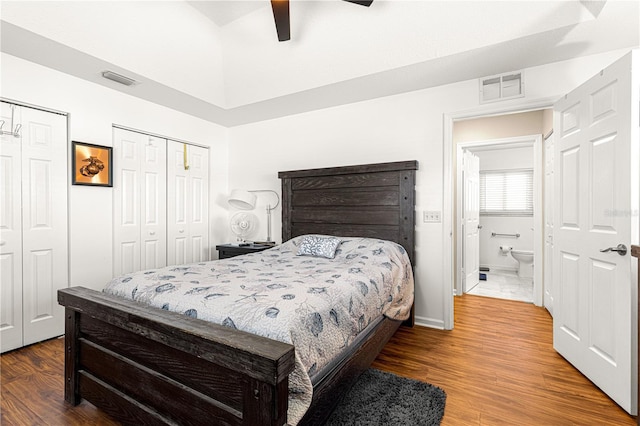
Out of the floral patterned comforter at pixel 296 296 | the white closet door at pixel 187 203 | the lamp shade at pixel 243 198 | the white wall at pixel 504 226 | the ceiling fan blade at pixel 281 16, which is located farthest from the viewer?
the white wall at pixel 504 226

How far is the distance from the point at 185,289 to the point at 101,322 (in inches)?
17.7

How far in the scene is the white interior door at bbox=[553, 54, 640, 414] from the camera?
69.9 inches

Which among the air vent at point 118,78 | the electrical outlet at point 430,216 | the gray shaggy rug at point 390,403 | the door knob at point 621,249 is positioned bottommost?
the gray shaggy rug at point 390,403

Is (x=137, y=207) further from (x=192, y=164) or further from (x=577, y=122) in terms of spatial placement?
(x=577, y=122)

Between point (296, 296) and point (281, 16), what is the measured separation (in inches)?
77.1

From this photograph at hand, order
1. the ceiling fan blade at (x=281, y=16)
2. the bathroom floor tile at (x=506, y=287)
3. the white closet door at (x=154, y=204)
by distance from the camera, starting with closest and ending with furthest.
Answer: the ceiling fan blade at (x=281, y=16) < the white closet door at (x=154, y=204) < the bathroom floor tile at (x=506, y=287)

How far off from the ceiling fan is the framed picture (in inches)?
79.9

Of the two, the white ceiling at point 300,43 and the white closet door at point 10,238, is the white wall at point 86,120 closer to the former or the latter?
the white ceiling at point 300,43

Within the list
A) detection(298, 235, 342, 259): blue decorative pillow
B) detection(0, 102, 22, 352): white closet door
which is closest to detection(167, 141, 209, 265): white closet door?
detection(0, 102, 22, 352): white closet door

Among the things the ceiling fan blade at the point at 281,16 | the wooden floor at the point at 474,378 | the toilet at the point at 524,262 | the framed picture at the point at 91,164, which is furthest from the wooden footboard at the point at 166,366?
the toilet at the point at 524,262

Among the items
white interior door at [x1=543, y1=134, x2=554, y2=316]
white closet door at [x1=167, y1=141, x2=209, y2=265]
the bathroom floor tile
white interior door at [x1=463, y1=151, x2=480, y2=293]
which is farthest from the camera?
white interior door at [x1=463, y1=151, x2=480, y2=293]

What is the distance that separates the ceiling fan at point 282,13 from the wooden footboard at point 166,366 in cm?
204

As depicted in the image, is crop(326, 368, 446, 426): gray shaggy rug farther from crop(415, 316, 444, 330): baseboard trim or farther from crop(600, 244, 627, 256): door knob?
crop(600, 244, 627, 256): door knob

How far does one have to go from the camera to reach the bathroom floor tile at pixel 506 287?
13.6 feet
